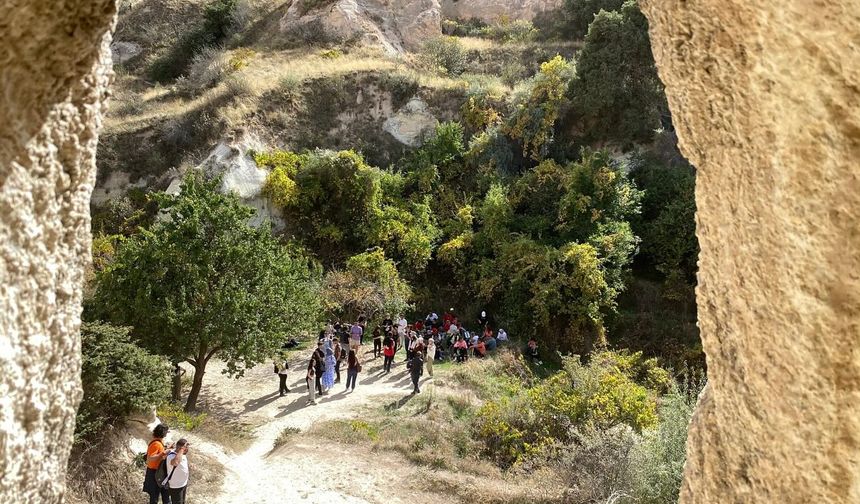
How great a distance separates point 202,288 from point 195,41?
22.5 metres

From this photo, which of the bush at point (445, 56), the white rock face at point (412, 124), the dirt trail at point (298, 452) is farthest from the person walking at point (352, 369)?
the bush at point (445, 56)

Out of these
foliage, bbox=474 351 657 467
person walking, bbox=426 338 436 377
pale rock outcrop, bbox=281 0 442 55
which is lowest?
foliage, bbox=474 351 657 467

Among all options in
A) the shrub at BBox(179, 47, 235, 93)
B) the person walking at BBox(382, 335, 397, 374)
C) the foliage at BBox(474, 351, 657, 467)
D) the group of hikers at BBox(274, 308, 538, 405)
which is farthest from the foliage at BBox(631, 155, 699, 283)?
the shrub at BBox(179, 47, 235, 93)

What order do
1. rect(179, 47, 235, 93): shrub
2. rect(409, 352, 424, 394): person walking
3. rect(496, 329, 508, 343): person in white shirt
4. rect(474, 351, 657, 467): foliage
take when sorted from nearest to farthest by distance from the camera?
rect(474, 351, 657, 467): foliage → rect(409, 352, 424, 394): person walking → rect(496, 329, 508, 343): person in white shirt → rect(179, 47, 235, 93): shrub

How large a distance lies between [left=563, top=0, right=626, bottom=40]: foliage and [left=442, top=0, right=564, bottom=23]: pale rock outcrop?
4.44 metres

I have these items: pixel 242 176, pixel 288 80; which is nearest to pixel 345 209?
pixel 242 176

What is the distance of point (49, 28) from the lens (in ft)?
9.23

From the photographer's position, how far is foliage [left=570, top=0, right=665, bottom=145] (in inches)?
843

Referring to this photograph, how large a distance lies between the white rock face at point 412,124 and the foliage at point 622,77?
5104 millimetres

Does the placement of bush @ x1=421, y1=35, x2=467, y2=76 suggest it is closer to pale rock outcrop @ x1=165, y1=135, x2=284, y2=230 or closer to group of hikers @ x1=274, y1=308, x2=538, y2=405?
pale rock outcrop @ x1=165, y1=135, x2=284, y2=230

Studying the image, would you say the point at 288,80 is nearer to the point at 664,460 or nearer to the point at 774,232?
the point at 664,460

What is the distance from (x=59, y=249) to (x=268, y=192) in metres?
17.7

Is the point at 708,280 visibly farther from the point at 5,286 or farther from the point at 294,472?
the point at 294,472

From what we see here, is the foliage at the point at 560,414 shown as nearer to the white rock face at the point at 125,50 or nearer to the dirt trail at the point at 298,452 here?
the dirt trail at the point at 298,452
